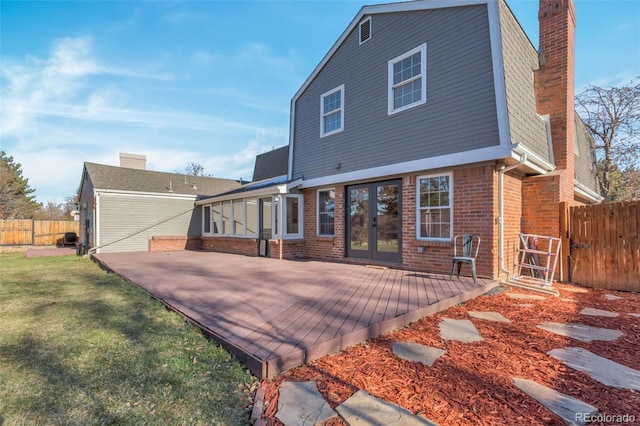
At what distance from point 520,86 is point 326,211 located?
19.0 feet

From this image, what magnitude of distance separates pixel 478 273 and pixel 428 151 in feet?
9.25

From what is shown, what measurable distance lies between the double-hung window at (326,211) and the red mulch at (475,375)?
572cm

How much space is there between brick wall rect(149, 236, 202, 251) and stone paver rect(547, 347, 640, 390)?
14742 millimetres

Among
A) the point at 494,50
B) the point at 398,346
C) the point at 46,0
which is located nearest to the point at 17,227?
the point at 46,0

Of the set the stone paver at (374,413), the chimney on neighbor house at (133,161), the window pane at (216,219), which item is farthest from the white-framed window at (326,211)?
the chimney on neighbor house at (133,161)

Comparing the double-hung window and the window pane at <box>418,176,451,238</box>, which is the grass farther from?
the double-hung window

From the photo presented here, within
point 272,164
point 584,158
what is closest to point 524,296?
point 584,158

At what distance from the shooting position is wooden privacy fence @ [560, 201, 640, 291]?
5422 millimetres

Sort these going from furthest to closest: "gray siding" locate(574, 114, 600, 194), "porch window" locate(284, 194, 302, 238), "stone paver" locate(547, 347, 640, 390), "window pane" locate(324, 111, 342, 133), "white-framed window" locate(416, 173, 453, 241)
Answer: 1. "porch window" locate(284, 194, 302, 238)
2. "gray siding" locate(574, 114, 600, 194)
3. "window pane" locate(324, 111, 342, 133)
4. "white-framed window" locate(416, 173, 453, 241)
5. "stone paver" locate(547, 347, 640, 390)

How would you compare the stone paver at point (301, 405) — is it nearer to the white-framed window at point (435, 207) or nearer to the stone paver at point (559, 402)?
the stone paver at point (559, 402)

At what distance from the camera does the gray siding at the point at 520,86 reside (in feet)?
18.8

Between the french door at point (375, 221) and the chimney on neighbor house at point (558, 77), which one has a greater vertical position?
the chimney on neighbor house at point (558, 77)

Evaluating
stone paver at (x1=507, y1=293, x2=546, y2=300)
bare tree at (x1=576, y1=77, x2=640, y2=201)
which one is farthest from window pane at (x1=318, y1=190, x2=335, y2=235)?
bare tree at (x1=576, y1=77, x2=640, y2=201)

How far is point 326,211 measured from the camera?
30.4 feet
